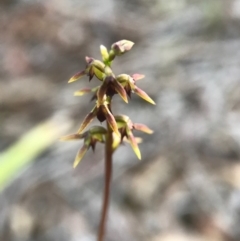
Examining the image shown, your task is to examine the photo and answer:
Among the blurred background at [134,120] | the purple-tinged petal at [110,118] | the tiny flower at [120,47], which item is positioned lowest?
the blurred background at [134,120]

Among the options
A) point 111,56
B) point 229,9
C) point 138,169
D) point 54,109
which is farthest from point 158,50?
point 111,56

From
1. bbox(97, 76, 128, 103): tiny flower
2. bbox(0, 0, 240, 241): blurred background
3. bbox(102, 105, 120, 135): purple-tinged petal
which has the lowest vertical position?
bbox(0, 0, 240, 241): blurred background

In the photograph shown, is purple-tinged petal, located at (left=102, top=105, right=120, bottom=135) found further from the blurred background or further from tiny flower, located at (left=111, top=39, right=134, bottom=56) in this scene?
the blurred background

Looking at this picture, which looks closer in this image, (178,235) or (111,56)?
(111,56)

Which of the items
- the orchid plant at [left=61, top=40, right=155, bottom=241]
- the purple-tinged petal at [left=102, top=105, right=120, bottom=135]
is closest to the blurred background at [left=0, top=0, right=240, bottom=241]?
the orchid plant at [left=61, top=40, right=155, bottom=241]

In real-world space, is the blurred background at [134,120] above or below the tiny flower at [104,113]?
below

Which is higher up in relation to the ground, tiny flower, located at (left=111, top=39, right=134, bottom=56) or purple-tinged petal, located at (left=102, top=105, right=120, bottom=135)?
tiny flower, located at (left=111, top=39, right=134, bottom=56)

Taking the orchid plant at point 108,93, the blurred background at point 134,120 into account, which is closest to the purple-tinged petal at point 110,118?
the orchid plant at point 108,93

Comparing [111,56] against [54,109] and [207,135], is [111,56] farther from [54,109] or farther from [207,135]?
[54,109]

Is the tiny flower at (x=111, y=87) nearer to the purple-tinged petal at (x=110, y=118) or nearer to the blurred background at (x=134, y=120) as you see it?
the purple-tinged petal at (x=110, y=118)
